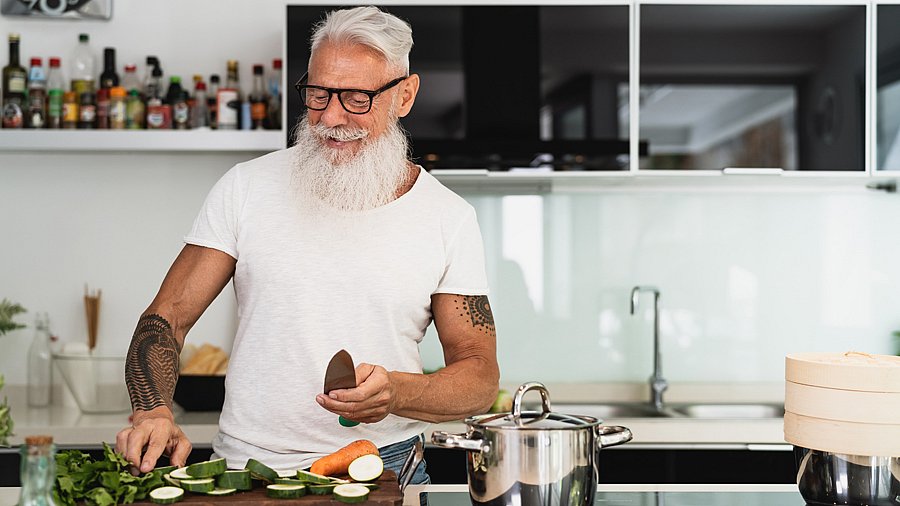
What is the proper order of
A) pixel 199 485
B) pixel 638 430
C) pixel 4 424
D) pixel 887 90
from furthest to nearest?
pixel 887 90 < pixel 638 430 < pixel 199 485 < pixel 4 424

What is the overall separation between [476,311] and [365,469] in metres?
0.58

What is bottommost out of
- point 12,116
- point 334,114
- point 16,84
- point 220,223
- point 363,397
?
point 363,397

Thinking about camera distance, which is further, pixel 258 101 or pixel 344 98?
pixel 258 101

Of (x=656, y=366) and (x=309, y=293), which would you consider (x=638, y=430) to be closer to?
(x=656, y=366)

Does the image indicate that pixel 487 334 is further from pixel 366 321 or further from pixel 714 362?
pixel 714 362

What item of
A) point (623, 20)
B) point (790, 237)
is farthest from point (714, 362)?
point (623, 20)

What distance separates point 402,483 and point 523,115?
→ 70.5 inches

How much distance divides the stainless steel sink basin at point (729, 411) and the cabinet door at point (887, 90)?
0.88m

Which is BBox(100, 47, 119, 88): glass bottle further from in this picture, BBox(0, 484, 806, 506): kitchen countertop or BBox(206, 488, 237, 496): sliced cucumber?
BBox(206, 488, 237, 496): sliced cucumber

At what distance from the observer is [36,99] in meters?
3.14

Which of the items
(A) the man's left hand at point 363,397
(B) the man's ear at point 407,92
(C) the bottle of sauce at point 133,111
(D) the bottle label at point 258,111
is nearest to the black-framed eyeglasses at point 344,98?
(B) the man's ear at point 407,92

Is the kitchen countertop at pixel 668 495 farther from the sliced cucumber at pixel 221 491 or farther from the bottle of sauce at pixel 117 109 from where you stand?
the bottle of sauce at pixel 117 109

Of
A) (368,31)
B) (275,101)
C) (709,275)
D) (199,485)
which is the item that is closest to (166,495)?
(199,485)

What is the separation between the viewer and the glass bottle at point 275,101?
126 inches
